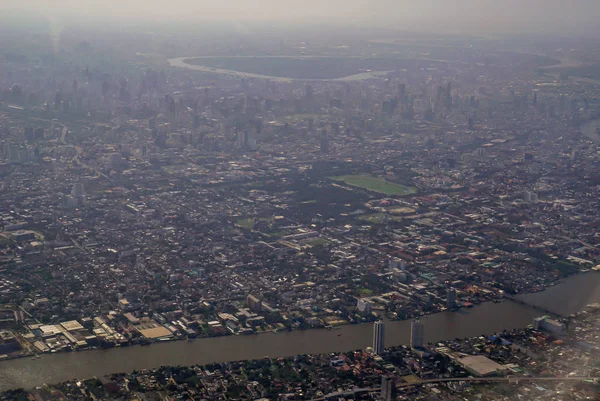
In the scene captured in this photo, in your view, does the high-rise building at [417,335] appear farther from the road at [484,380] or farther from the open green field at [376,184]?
the open green field at [376,184]

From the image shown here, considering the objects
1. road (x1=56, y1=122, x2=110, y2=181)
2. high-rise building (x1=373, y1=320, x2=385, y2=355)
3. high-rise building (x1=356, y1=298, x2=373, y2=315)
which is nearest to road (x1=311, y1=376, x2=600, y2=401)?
high-rise building (x1=373, y1=320, x2=385, y2=355)

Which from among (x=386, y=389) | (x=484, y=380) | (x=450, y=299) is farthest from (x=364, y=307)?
(x=386, y=389)

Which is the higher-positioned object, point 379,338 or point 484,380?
point 379,338

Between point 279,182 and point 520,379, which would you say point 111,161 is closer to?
point 279,182

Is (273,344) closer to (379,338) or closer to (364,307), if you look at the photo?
(379,338)

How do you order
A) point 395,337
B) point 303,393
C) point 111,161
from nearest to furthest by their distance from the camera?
point 303,393 < point 395,337 < point 111,161

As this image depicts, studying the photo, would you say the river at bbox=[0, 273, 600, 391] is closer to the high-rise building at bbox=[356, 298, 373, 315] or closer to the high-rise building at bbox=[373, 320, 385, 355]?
the high-rise building at bbox=[373, 320, 385, 355]

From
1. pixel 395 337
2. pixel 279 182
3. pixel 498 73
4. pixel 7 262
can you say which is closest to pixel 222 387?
pixel 395 337

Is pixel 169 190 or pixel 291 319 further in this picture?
pixel 169 190
